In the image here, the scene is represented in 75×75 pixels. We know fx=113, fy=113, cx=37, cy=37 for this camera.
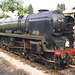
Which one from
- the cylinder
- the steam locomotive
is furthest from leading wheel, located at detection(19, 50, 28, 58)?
the cylinder

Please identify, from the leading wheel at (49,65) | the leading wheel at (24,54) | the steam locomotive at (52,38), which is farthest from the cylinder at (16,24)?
the leading wheel at (49,65)

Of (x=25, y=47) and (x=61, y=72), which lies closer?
(x=61, y=72)

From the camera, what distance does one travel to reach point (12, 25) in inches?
375

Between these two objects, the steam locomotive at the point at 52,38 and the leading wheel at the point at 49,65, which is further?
the leading wheel at the point at 49,65

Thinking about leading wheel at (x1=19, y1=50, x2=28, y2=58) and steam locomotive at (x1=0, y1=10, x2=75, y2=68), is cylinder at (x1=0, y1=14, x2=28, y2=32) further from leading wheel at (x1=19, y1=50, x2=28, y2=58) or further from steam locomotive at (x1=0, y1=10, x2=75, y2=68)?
leading wheel at (x1=19, y1=50, x2=28, y2=58)

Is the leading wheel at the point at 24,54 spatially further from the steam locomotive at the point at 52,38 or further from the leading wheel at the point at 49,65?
the leading wheel at the point at 49,65

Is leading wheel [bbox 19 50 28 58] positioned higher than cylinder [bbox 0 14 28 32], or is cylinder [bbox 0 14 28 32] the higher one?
cylinder [bbox 0 14 28 32]

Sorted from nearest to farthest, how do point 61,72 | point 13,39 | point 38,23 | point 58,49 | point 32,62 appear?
point 61,72 → point 58,49 → point 38,23 → point 32,62 → point 13,39

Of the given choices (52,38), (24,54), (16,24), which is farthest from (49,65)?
(16,24)

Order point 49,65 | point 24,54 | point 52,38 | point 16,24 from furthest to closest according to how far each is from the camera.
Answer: point 16,24, point 24,54, point 49,65, point 52,38

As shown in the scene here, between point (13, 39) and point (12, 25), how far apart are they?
51.5 inches

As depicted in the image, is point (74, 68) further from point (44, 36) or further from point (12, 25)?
point (12, 25)

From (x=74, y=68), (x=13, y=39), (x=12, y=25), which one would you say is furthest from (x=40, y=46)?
(x=12, y=25)

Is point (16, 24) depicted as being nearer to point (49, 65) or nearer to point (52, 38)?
point (52, 38)
